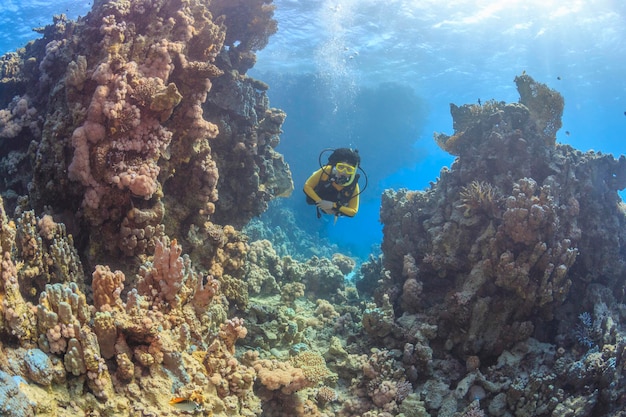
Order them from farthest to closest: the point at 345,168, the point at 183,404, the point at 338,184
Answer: the point at 338,184 < the point at 345,168 < the point at 183,404

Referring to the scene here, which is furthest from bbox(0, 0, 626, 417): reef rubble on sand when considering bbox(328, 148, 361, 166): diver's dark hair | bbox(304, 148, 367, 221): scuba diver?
bbox(328, 148, 361, 166): diver's dark hair

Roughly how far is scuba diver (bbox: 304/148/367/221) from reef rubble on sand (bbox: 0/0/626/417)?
1.52 metres

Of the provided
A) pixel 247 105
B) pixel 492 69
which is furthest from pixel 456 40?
pixel 247 105

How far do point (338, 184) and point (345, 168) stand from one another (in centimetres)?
37

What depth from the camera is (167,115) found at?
5109mm

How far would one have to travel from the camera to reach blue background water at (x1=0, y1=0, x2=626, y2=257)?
20688 mm

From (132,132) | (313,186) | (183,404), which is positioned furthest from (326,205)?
(183,404)

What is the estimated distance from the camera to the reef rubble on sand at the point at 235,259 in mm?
3330

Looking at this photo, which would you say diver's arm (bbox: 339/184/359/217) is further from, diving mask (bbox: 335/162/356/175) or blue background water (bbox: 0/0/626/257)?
blue background water (bbox: 0/0/626/257)

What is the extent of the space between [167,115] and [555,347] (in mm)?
7316

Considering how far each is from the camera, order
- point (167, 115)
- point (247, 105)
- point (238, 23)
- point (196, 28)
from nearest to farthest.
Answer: point (167, 115) → point (196, 28) → point (247, 105) → point (238, 23)

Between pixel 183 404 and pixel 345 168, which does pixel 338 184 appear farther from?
pixel 183 404

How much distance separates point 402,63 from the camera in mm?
30000

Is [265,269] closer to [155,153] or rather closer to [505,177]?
[155,153]
